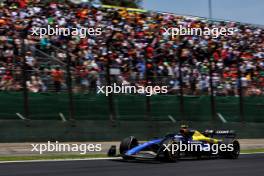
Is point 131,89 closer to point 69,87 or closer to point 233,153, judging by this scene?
point 69,87

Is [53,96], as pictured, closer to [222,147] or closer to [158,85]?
[158,85]

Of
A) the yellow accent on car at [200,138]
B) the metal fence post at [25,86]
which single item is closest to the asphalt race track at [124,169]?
the yellow accent on car at [200,138]

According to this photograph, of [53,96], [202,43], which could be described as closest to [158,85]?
[53,96]

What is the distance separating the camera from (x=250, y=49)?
28250 millimetres

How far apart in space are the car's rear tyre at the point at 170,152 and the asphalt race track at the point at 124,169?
1.06 feet

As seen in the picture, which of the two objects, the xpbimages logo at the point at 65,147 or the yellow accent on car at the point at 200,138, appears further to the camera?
the xpbimages logo at the point at 65,147

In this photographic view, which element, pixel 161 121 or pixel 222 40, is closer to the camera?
pixel 161 121

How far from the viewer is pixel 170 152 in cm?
1438

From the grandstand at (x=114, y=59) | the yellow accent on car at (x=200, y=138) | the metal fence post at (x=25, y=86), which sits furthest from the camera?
the grandstand at (x=114, y=59)

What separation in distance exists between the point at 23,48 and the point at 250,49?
47.2 ft

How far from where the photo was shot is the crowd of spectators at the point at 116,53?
58.2ft

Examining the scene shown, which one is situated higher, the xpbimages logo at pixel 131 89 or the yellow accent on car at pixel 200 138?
the xpbimages logo at pixel 131 89

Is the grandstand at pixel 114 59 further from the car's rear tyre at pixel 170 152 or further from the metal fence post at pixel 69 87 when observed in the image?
the car's rear tyre at pixel 170 152

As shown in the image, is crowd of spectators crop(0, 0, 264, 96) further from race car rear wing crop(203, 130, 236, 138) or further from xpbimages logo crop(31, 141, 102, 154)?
race car rear wing crop(203, 130, 236, 138)
